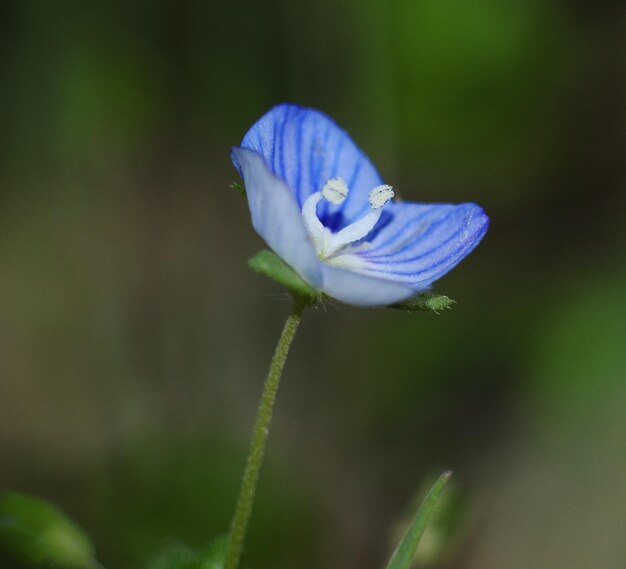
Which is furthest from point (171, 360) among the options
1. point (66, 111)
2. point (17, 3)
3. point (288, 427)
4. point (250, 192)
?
point (250, 192)

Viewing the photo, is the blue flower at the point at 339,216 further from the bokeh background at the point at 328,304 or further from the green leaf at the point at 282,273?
the bokeh background at the point at 328,304

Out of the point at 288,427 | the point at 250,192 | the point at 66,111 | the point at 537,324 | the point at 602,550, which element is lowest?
the point at 602,550

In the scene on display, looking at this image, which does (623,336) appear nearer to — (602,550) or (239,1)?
(602,550)

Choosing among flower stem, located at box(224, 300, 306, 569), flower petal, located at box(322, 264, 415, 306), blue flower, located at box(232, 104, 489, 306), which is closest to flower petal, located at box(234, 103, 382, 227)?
blue flower, located at box(232, 104, 489, 306)

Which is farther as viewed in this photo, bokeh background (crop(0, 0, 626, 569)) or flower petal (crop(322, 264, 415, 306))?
bokeh background (crop(0, 0, 626, 569))

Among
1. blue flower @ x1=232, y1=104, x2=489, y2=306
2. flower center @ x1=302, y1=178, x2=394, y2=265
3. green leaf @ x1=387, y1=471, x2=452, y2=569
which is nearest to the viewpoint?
green leaf @ x1=387, y1=471, x2=452, y2=569

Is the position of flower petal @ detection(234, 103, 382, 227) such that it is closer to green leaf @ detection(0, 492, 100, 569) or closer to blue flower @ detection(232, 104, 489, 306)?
blue flower @ detection(232, 104, 489, 306)
